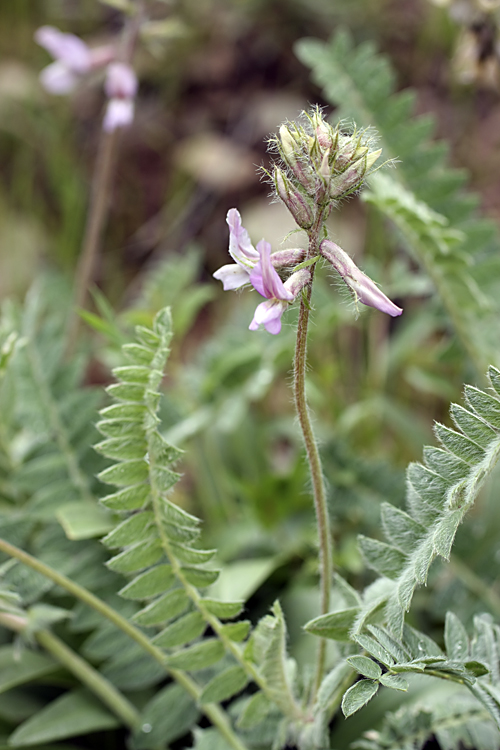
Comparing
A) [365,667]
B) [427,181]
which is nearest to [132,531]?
[365,667]

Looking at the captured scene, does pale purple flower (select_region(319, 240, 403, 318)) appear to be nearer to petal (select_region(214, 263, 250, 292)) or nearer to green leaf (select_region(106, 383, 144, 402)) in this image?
petal (select_region(214, 263, 250, 292))

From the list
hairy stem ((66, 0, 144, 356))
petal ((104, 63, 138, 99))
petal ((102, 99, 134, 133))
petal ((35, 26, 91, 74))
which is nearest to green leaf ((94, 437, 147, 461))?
hairy stem ((66, 0, 144, 356))

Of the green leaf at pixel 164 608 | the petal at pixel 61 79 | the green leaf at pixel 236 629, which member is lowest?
the green leaf at pixel 236 629

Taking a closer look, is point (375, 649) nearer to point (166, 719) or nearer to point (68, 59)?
point (166, 719)

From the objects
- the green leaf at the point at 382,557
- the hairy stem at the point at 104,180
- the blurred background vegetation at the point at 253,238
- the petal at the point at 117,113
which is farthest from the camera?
the hairy stem at the point at 104,180

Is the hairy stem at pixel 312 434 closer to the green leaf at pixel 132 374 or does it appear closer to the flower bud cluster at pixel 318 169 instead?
the flower bud cluster at pixel 318 169

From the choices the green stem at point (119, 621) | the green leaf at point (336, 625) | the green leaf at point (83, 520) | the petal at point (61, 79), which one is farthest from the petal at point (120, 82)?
the green leaf at point (336, 625)

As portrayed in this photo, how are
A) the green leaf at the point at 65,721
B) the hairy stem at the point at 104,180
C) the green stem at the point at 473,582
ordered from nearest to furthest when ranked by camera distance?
the green leaf at the point at 65,721 → the green stem at the point at 473,582 → the hairy stem at the point at 104,180
